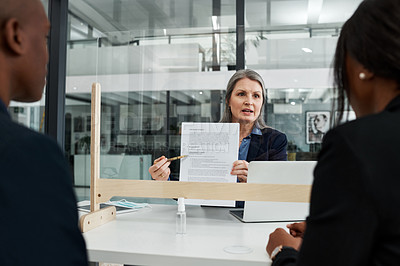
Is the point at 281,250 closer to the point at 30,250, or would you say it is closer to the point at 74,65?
the point at 30,250

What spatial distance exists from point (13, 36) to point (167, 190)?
105 cm

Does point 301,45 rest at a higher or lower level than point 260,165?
higher

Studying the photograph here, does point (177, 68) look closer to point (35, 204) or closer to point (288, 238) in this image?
point (288, 238)

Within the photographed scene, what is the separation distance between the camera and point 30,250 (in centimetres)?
50

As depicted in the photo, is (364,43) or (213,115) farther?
(213,115)

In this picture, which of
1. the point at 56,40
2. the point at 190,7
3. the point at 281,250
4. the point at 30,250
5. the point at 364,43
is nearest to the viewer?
the point at 30,250

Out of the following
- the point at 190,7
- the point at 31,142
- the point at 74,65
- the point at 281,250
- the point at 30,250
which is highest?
the point at 190,7

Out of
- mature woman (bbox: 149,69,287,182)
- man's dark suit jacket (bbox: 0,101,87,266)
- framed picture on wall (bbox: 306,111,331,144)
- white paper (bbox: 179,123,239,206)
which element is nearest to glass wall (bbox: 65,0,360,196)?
framed picture on wall (bbox: 306,111,331,144)

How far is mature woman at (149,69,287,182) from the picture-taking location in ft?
6.18

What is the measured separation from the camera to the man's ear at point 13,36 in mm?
581

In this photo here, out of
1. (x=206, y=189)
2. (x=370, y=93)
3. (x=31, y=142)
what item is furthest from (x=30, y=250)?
(x=206, y=189)

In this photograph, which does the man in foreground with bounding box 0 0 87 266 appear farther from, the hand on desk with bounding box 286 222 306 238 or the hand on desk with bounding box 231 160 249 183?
the hand on desk with bounding box 231 160 249 183

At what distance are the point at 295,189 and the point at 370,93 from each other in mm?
812

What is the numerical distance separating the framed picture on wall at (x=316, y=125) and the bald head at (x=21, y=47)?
2751 mm
